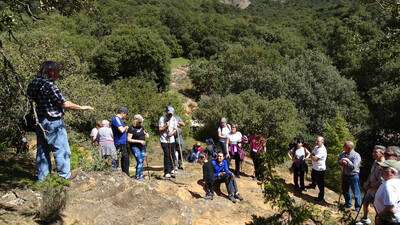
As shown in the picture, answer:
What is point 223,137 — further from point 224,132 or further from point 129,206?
point 129,206

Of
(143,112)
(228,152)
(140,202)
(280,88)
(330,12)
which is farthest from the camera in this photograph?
(330,12)

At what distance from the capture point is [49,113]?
21.5ft

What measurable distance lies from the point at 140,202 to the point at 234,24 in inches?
3401

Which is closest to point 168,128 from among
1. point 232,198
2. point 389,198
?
point 232,198

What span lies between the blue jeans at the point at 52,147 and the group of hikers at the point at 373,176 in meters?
4.53

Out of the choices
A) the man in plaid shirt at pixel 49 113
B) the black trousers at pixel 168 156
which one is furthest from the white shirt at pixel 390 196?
the black trousers at pixel 168 156

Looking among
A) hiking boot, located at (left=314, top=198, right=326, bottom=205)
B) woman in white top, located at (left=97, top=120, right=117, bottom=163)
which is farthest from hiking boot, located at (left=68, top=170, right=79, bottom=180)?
hiking boot, located at (left=314, top=198, right=326, bottom=205)

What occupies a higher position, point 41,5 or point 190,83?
point 41,5

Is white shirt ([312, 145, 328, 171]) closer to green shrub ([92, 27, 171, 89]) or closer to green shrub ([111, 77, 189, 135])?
green shrub ([111, 77, 189, 135])

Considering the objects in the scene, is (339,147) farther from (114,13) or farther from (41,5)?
(114,13)

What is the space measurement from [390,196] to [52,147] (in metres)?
4.76

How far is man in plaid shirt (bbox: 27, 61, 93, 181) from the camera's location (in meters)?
6.46

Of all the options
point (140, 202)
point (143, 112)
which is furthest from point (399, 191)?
point (143, 112)

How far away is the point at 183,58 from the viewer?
7694cm
